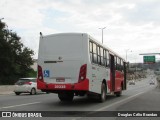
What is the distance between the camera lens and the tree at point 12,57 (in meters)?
56.0

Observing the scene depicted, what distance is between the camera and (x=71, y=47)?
1742 cm

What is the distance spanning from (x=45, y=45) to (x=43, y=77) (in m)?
1.54

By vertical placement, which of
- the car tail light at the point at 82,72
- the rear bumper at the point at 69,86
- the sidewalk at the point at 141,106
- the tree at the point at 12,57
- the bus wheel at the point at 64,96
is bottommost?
the sidewalk at the point at 141,106

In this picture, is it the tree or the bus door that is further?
the tree

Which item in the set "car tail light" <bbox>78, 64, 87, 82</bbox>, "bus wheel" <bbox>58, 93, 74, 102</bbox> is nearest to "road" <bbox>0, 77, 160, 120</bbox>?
"bus wheel" <bbox>58, 93, 74, 102</bbox>

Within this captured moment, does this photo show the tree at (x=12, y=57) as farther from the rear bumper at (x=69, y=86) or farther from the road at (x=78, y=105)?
the rear bumper at (x=69, y=86)

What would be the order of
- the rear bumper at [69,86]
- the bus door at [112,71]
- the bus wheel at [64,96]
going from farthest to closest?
the bus door at [112,71] → the bus wheel at [64,96] → the rear bumper at [69,86]

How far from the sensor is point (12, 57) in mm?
57875

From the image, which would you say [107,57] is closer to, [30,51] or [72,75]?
[72,75]

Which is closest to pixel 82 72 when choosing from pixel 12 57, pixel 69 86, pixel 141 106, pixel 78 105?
pixel 69 86

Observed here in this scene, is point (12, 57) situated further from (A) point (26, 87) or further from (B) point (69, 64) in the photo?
(B) point (69, 64)

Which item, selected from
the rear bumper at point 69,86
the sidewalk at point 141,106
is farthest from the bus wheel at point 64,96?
the sidewalk at point 141,106

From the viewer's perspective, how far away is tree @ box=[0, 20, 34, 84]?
56.0 m

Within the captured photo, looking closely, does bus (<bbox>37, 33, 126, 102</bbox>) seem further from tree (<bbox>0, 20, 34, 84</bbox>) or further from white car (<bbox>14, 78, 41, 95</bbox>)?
tree (<bbox>0, 20, 34, 84</bbox>)
